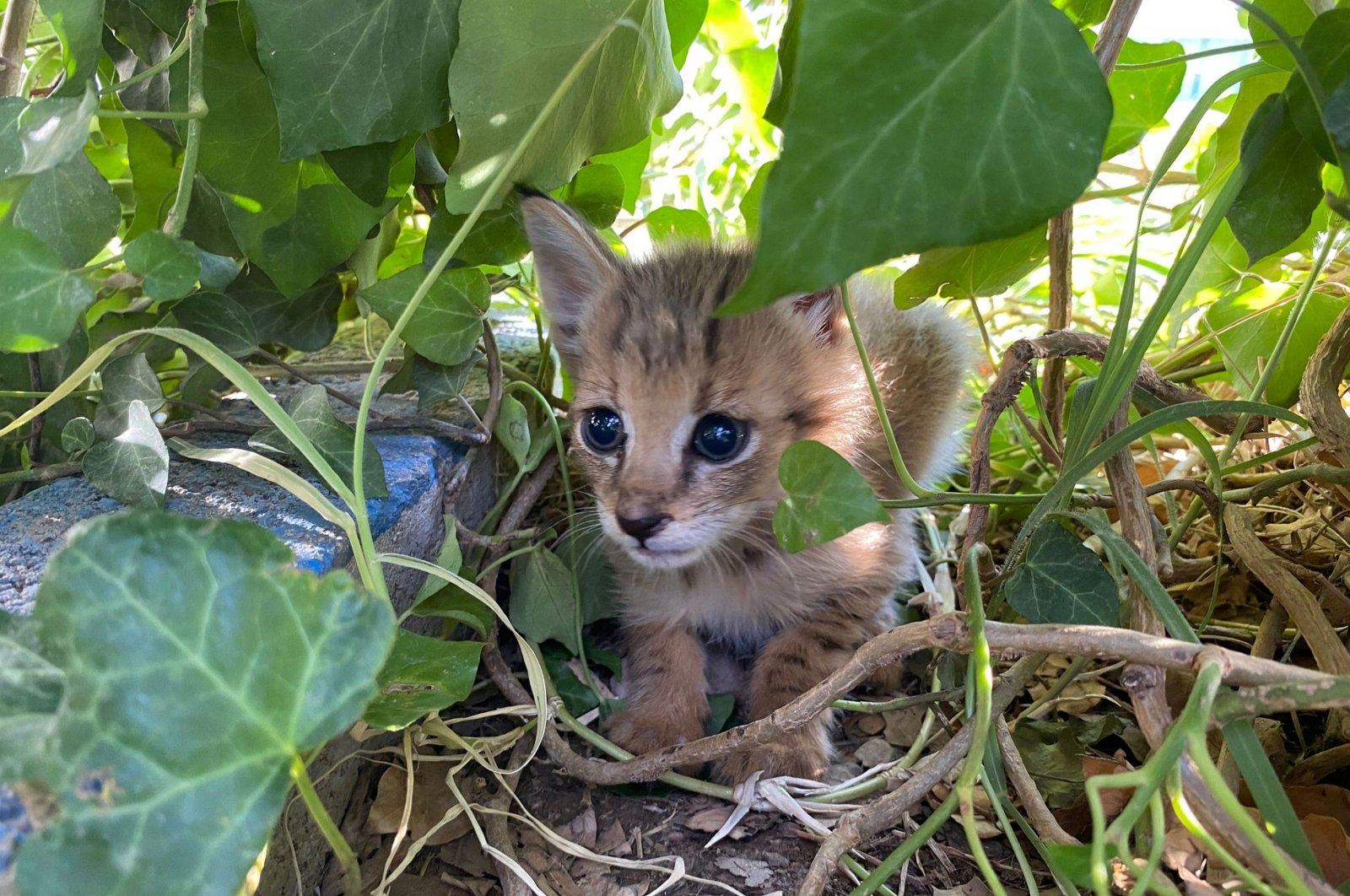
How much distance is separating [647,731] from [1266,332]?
4.35 ft

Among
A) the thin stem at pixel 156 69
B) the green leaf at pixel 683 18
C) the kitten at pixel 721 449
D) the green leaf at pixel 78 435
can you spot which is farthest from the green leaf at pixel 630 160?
the green leaf at pixel 78 435

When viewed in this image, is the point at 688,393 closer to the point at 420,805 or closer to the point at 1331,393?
the point at 420,805

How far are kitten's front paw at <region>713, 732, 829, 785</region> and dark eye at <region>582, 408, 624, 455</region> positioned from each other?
57 cm

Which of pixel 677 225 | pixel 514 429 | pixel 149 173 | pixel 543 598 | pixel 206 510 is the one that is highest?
pixel 149 173

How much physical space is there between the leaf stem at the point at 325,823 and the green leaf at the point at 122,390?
0.69 m

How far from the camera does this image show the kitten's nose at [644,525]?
1.43m

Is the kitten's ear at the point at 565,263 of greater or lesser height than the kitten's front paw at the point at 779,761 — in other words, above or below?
above

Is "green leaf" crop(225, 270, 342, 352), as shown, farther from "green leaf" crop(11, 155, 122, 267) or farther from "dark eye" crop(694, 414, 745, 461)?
"dark eye" crop(694, 414, 745, 461)

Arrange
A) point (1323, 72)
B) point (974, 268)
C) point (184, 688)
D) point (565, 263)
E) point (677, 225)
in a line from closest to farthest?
1. point (184, 688)
2. point (1323, 72)
3. point (974, 268)
4. point (565, 263)
5. point (677, 225)

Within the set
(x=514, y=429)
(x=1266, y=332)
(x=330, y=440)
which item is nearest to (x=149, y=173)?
(x=330, y=440)

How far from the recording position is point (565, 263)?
5.51ft

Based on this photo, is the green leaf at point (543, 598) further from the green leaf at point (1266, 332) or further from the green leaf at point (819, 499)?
the green leaf at point (1266, 332)

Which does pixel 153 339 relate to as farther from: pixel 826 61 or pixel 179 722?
pixel 826 61

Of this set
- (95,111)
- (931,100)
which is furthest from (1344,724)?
(95,111)
